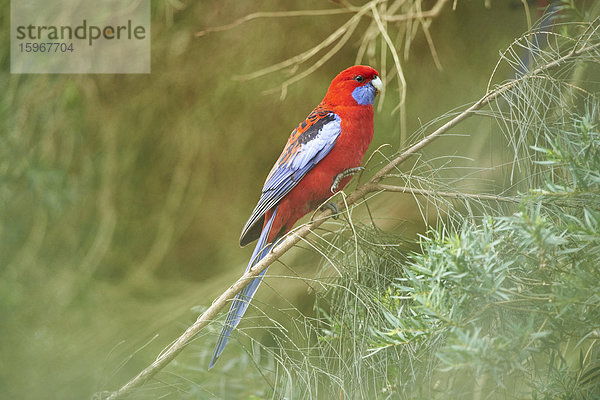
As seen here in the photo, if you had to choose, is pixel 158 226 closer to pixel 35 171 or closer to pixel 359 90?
pixel 35 171

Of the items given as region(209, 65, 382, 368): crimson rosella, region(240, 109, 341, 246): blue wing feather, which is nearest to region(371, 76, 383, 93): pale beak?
region(209, 65, 382, 368): crimson rosella

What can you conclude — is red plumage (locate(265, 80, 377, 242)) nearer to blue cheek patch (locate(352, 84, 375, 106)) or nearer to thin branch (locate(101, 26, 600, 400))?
blue cheek patch (locate(352, 84, 375, 106))

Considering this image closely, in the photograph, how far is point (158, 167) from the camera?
134 cm

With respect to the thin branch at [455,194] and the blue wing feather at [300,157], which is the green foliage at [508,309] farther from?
the blue wing feather at [300,157]

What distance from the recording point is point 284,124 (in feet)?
4.35

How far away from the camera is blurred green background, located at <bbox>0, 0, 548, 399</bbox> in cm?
125

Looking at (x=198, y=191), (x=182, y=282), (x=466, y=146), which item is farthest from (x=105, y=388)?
(x=466, y=146)

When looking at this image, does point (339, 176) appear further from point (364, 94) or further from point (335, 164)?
point (364, 94)
